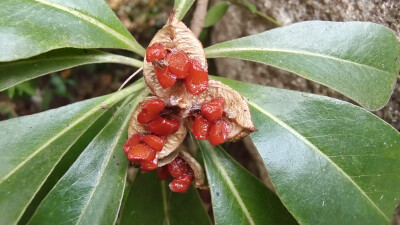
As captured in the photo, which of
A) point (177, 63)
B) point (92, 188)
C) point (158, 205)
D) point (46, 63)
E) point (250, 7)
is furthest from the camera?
point (250, 7)

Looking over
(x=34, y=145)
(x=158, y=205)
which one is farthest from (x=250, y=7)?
(x=34, y=145)

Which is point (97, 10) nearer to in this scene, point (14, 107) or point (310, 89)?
point (310, 89)

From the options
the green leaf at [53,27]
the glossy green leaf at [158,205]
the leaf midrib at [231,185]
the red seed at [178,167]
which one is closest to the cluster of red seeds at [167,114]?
the red seed at [178,167]

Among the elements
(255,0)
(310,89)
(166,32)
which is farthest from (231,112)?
(255,0)

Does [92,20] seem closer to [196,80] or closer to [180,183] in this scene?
[196,80]

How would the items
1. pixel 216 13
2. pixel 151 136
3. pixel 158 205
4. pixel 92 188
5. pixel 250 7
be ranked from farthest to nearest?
pixel 216 13 → pixel 250 7 → pixel 158 205 → pixel 92 188 → pixel 151 136

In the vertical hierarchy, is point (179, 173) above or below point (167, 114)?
below

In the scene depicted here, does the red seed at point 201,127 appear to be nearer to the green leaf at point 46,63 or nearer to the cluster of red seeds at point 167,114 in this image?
the cluster of red seeds at point 167,114

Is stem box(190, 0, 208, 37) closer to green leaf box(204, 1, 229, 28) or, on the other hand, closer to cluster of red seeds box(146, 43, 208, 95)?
green leaf box(204, 1, 229, 28)
